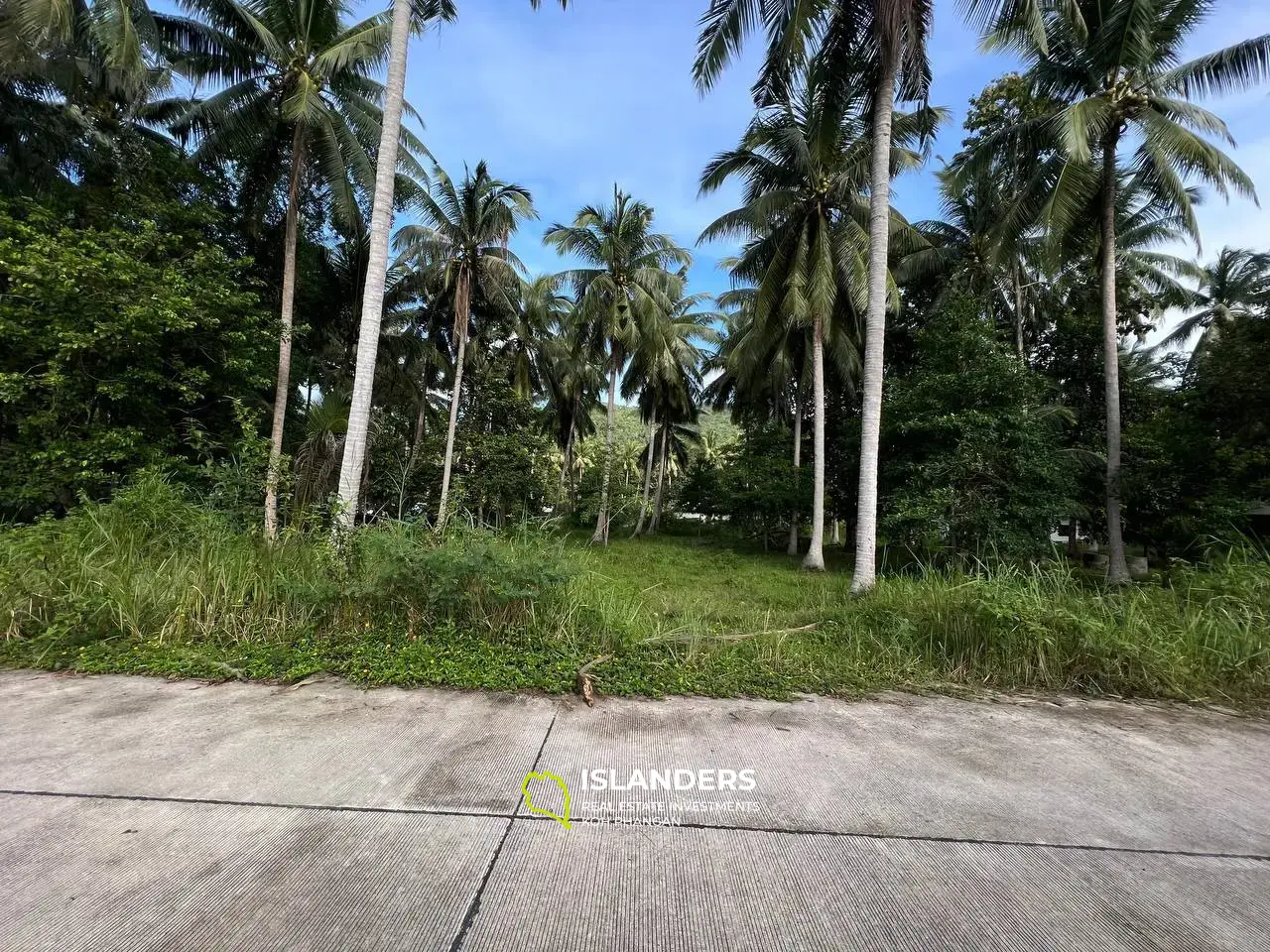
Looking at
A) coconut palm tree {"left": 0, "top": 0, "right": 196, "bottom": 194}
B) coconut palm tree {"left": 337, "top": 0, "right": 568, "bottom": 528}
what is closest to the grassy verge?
coconut palm tree {"left": 337, "top": 0, "right": 568, "bottom": 528}

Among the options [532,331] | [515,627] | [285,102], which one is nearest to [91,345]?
[285,102]

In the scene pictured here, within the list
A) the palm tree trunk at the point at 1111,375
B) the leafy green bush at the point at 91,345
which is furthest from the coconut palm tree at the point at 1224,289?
the leafy green bush at the point at 91,345

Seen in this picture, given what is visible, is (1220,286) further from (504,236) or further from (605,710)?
(605,710)

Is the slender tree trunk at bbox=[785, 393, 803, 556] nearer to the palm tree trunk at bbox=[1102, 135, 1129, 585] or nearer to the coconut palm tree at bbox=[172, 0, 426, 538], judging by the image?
the palm tree trunk at bbox=[1102, 135, 1129, 585]

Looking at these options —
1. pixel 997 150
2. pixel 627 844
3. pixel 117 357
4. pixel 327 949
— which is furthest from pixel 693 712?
pixel 997 150

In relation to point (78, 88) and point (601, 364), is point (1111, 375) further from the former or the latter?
point (78, 88)

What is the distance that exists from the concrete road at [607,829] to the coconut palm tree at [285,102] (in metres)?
8.71

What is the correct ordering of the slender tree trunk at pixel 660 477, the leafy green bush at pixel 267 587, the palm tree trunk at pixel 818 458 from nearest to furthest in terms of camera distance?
the leafy green bush at pixel 267 587 → the palm tree trunk at pixel 818 458 → the slender tree trunk at pixel 660 477

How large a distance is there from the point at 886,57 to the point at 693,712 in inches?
384

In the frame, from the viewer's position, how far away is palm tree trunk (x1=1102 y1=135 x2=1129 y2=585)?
Result: 10.9 metres

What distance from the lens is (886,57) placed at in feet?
25.9

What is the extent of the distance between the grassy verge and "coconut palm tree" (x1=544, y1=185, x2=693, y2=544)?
12845 mm

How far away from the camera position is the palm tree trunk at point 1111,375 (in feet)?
35.9

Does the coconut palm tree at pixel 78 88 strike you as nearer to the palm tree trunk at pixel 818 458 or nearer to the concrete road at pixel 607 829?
the concrete road at pixel 607 829
